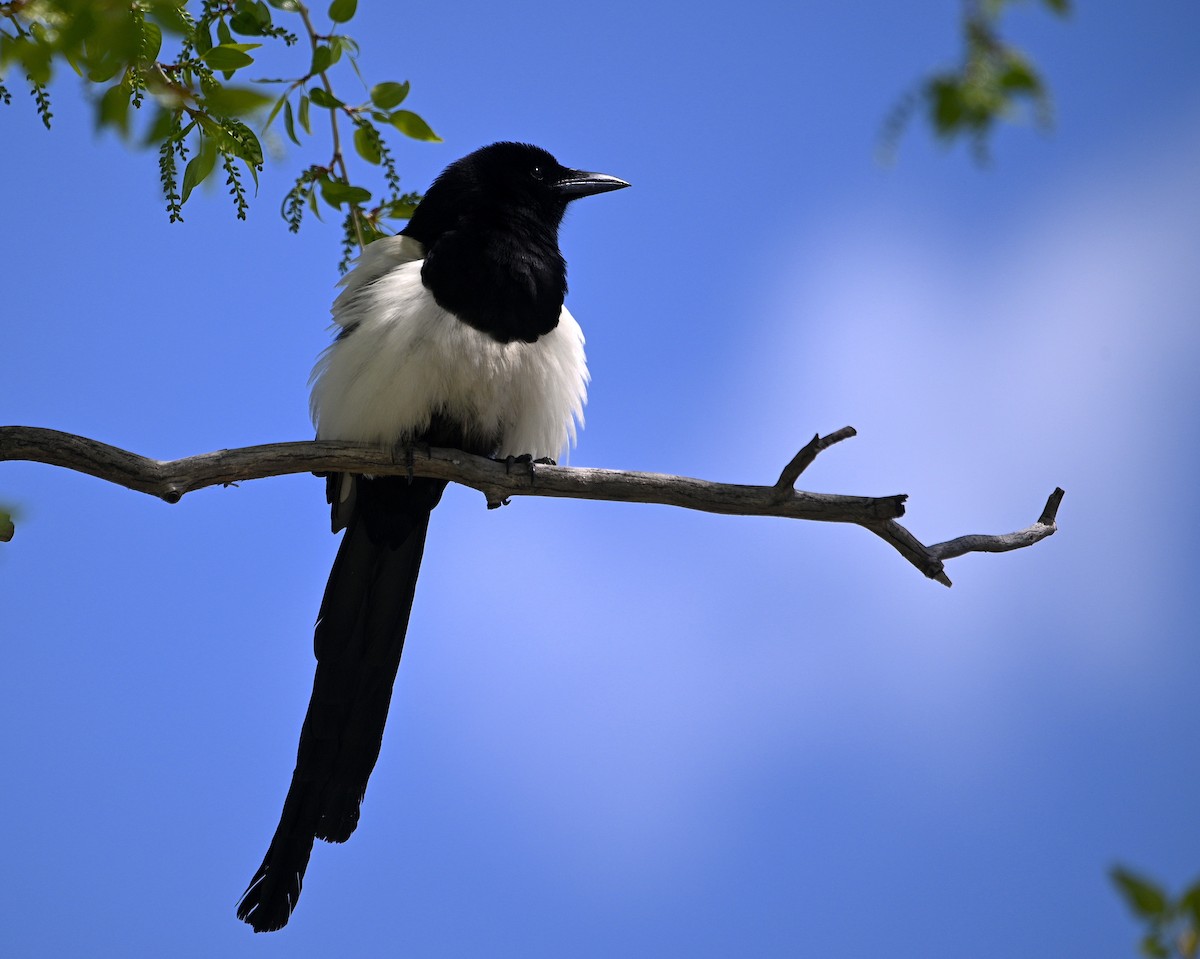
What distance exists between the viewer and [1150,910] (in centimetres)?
161

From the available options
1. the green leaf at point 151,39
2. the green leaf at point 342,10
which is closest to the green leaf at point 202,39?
the green leaf at point 342,10

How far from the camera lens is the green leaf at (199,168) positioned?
95.7 inches

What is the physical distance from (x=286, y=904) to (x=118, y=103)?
2.80 m

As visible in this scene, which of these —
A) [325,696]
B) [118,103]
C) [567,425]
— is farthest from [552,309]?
[118,103]

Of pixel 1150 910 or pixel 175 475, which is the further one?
pixel 175 475

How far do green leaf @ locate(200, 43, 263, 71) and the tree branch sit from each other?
3.33 ft

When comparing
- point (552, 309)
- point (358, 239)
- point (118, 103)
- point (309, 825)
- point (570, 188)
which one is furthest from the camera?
point (570, 188)

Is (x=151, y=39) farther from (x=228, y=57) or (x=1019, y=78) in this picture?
(x=1019, y=78)

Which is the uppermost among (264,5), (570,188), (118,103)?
(570,188)

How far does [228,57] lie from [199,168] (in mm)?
360

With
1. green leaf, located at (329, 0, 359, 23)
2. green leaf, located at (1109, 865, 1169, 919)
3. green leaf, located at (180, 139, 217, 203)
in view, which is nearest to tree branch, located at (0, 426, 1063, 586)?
green leaf, located at (180, 139, 217, 203)

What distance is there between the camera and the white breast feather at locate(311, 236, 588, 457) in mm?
3889

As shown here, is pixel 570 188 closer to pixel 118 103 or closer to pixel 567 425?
pixel 567 425

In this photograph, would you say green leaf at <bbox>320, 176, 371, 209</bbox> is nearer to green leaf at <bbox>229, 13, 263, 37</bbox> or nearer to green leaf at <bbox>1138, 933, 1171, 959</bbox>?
green leaf at <bbox>229, 13, 263, 37</bbox>
